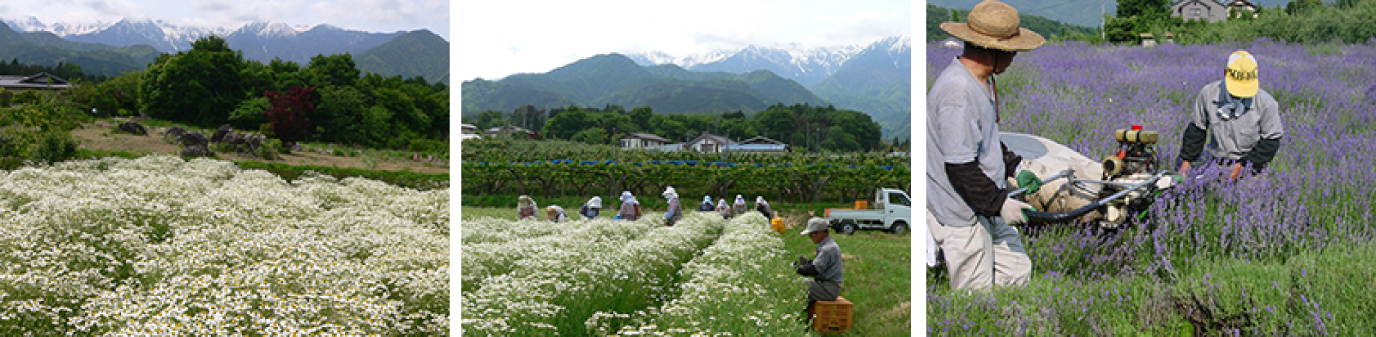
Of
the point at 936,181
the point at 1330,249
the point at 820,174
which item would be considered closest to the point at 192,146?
the point at 820,174

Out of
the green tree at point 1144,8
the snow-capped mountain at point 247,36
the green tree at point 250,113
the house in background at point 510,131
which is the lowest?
the house in background at point 510,131

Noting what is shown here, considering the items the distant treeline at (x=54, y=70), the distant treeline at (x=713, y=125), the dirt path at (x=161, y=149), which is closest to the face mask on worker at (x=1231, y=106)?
the distant treeline at (x=713, y=125)

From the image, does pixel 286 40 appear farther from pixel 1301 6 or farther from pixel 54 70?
pixel 1301 6

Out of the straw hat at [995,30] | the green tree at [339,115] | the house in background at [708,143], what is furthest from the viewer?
the green tree at [339,115]

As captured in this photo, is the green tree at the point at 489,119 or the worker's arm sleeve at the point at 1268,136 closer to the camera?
the worker's arm sleeve at the point at 1268,136

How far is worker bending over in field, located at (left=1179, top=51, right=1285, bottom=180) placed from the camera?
459cm

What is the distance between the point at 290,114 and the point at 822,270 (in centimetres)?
2094

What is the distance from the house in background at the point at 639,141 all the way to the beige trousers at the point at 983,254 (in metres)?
8.59

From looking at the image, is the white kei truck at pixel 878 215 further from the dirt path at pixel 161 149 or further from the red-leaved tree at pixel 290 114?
the red-leaved tree at pixel 290 114

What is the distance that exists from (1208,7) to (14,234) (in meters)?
16.0

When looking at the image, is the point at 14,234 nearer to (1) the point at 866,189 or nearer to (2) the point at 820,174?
(2) the point at 820,174

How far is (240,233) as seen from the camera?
22.7ft

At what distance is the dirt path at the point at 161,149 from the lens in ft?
59.7

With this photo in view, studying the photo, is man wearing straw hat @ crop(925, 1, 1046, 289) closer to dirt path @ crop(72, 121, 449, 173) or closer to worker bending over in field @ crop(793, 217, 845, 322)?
worker bending over in field @ crop(793, 217, 845, 322)
